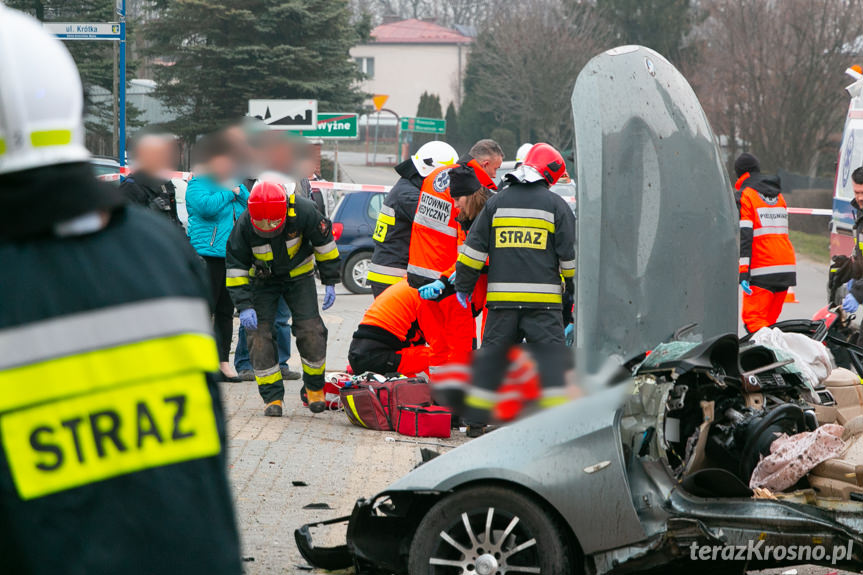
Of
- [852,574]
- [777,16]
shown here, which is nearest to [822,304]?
[852,574]

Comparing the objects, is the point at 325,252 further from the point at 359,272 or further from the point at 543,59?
the point at 543,59

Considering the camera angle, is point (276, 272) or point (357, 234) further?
point (357, 234)

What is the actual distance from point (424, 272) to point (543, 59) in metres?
44.4

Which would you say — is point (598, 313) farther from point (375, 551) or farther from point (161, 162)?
point (161, 162)

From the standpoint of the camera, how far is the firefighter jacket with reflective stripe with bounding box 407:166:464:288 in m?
8.78

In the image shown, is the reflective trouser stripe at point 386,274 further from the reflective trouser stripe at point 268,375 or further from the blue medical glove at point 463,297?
the blue medical glove at point 463,297

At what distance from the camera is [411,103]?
285 ft

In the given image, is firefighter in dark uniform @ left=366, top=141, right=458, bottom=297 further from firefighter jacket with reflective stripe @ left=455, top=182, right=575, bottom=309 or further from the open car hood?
the open car hood

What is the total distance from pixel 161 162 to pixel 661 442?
17.2 ft

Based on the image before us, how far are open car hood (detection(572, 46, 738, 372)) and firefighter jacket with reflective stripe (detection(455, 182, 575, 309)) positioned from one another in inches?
57.1

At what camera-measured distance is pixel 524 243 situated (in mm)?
7488

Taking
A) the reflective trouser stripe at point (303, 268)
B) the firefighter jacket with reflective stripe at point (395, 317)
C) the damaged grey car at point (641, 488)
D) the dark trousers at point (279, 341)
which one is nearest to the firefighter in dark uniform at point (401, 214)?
the dark trousers at point (279, 341)

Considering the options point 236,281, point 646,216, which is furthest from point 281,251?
point 646,216

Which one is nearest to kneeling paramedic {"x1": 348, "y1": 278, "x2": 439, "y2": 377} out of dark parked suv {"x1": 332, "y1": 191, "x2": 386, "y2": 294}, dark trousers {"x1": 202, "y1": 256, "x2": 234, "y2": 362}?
dark trousers {"x1": 202, "y1": 256, "x2": 234, "y2": 362}
